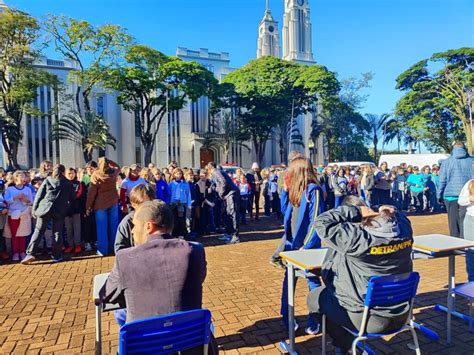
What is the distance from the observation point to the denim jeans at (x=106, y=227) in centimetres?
719

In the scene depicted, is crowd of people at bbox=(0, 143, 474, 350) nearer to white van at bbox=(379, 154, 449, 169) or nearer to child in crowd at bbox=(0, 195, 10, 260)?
child in crowd at bbox=(0, 195, 10, 260)

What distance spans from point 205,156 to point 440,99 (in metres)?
26.6

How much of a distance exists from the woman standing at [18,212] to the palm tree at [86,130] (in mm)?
25686

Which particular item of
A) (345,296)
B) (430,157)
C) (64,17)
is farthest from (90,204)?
(64,17)

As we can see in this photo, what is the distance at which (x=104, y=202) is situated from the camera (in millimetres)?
7164

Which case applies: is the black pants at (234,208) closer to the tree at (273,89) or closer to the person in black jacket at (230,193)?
the person in black jacket at (230,193)

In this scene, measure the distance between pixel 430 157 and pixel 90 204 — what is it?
2173 cm

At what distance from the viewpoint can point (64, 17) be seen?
2488 centimetres

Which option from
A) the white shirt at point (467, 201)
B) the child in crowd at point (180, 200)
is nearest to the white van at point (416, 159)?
the child in crowd at point (180, 200)

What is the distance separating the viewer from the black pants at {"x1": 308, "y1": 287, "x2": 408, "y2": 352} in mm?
2545

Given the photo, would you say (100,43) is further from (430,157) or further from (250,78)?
(430,157)

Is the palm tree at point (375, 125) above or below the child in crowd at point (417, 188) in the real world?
above

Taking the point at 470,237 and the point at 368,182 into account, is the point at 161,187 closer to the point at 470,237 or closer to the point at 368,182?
the point at 368,182

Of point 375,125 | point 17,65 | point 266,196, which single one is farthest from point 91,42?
point 375,125
